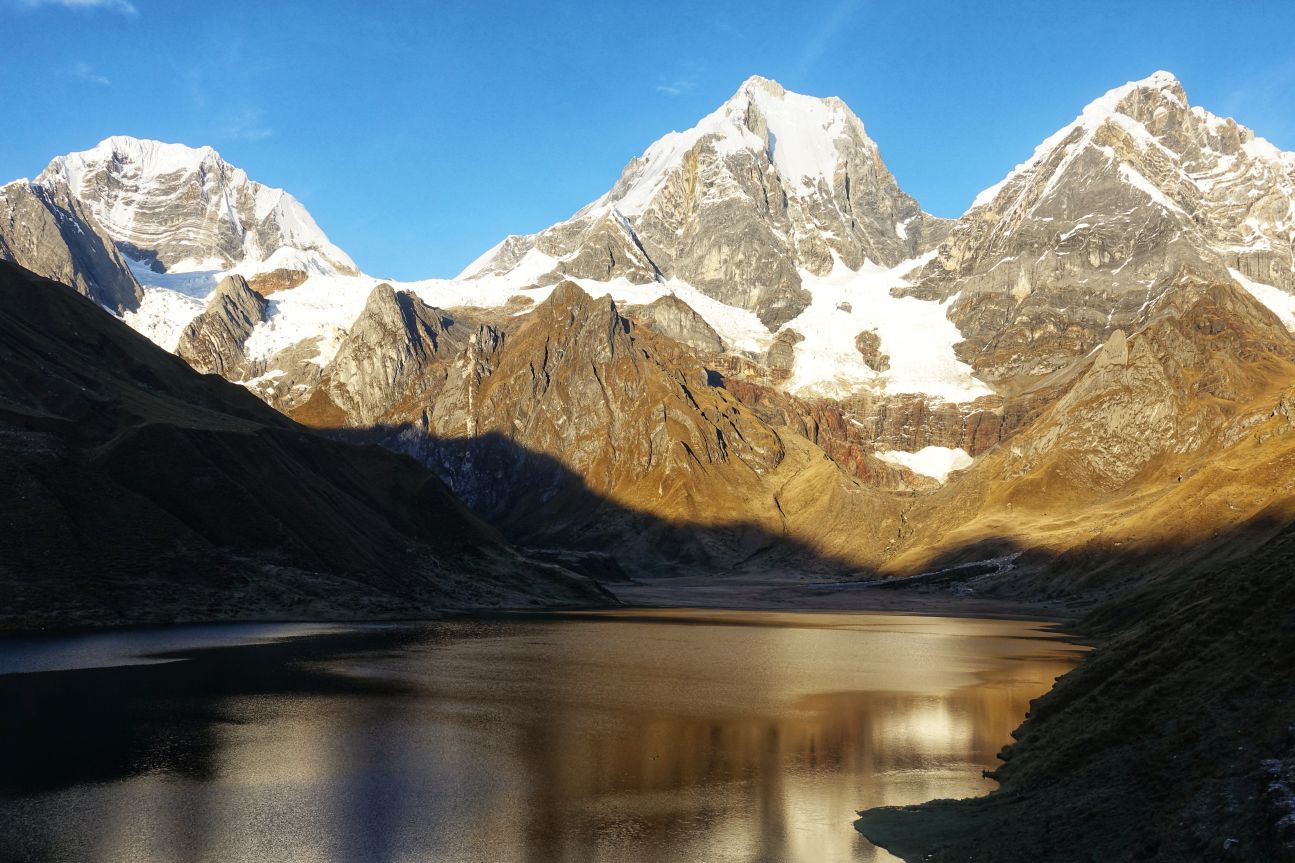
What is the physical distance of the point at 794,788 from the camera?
40.6m

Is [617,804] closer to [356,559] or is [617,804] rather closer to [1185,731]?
[1185,731]

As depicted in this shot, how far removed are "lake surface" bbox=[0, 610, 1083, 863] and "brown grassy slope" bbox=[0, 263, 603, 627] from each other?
18454 mm

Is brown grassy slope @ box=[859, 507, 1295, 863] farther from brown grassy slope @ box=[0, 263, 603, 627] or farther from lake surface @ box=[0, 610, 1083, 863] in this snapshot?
brown grassy slope @ box=[0, 263, 603, 627]

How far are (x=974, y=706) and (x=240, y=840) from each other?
46.1 m

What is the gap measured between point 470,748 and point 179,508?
93.7 meters

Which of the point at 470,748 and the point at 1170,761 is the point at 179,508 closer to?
the point at 470,748

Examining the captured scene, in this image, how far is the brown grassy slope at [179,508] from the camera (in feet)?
340

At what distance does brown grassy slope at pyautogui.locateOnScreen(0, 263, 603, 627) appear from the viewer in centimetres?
10375

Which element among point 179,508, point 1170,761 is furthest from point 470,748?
point 179,508

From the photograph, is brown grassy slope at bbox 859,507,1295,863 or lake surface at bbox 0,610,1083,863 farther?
lake surface at bbox 0,610,1083,863

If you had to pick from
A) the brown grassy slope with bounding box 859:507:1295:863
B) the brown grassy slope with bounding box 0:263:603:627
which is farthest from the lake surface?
the brown grassy slope with bounding box 0:263:603:627

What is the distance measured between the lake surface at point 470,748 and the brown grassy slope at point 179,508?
18454mm

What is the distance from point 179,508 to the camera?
12550cm

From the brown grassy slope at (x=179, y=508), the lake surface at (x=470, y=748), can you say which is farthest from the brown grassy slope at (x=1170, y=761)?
the brown grassy slope at (x=179, y=508)
